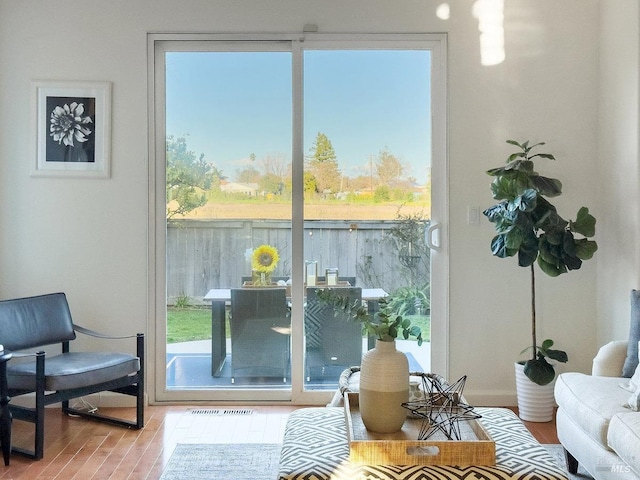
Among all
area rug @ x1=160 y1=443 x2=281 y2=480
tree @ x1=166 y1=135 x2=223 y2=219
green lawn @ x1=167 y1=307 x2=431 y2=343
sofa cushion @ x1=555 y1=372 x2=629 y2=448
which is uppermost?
tree @ x1=166 y1=135 x2=223 y2=219

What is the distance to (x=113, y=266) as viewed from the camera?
4.05 metres

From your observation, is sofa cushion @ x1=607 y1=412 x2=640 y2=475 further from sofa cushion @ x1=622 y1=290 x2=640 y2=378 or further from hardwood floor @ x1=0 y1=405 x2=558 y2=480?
hardwood floor @ x1=0 y1=405 x2=558 y2=480

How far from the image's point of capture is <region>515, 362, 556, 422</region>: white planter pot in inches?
148

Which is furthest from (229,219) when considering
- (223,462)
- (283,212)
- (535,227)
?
(535,227)

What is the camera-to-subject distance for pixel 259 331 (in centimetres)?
415

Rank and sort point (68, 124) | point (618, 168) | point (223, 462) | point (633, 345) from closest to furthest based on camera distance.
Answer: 1. point (633, 345)
2. point (223, 462)
3. point (618, 168)
4. point (68, 124)

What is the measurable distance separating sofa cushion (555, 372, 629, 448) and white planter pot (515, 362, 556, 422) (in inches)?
30.6

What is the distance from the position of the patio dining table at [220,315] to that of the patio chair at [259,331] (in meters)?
0.05

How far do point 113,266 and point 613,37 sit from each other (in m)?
3.37

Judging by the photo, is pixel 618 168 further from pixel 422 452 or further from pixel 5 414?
pixel 5 414

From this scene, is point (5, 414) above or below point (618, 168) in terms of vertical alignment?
below

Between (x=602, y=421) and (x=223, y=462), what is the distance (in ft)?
5.66

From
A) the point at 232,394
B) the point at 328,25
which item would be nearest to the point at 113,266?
the point at 232,394

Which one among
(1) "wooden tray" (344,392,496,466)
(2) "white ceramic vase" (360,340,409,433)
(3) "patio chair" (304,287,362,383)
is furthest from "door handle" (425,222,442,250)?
(1) "wooden tray" (344,392,496,466)
